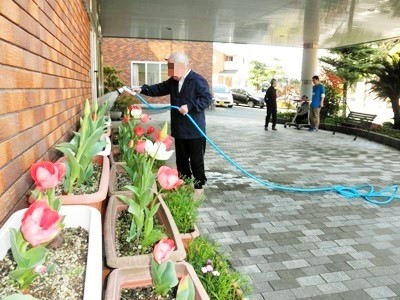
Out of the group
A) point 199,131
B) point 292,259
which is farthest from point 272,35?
point 292,259

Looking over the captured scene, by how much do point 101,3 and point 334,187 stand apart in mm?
6488

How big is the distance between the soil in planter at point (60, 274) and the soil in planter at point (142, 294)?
0.82 feet

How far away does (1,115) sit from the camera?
124 centimetres

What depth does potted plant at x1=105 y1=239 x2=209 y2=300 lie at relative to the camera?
4.05 feet

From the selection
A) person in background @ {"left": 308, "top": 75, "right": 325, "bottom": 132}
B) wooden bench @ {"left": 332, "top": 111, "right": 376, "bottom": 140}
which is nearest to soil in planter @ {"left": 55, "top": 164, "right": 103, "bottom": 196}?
wooden bench @ {"left": 332, "top": 111, "right": 376, "bottom": 140}

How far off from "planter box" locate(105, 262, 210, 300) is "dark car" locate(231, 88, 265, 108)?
23906 millimetres

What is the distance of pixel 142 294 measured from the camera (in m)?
1.43

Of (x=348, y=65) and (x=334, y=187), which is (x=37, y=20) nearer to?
(x=334, y=187)

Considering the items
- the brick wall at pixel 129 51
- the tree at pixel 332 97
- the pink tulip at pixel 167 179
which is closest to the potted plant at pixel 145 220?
the pink tulip at pixel 167 179

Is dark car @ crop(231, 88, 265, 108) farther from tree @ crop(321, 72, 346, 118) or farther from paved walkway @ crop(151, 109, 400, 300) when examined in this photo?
paved walkway @ crop(151, 109, 400, 300)

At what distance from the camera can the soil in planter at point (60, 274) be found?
1.08m

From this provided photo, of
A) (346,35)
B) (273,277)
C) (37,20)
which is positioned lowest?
(273,277)

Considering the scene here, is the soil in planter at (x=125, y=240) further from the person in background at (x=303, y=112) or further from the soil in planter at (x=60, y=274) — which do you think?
the person in background at (x=303, y=112)

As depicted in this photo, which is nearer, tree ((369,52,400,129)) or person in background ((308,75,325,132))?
person in background ((308,75,325,132))
